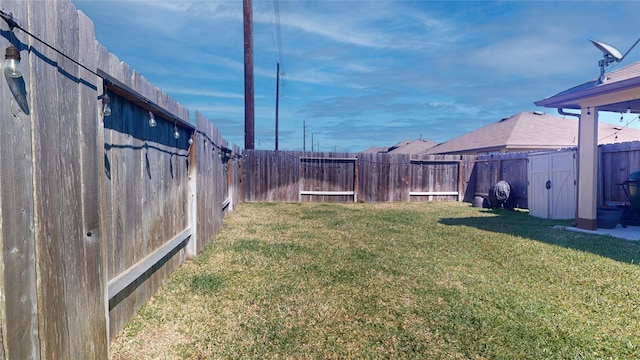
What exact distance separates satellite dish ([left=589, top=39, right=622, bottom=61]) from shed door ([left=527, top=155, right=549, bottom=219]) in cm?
307

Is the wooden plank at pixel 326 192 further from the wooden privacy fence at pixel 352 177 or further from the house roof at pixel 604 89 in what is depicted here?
the house roof at pixel 604 89

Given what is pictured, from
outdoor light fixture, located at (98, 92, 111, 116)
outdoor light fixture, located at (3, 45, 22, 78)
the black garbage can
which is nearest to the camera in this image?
outdoor light fixture, located at (3, 45, 22, 78)

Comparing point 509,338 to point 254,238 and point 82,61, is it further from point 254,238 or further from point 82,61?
point 254,238

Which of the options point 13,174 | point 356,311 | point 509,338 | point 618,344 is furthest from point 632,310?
point 13,174

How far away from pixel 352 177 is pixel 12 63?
12.4m

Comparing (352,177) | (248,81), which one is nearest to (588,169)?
(352,177)

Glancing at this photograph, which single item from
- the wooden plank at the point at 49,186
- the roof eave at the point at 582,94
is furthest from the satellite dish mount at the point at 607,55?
the wooden plank at the point at 49,186

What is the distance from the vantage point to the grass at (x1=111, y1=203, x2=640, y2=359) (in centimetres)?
263

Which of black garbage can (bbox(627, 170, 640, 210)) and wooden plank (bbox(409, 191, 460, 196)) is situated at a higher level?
black garbage can (bbox(627, 170, 640, 210))

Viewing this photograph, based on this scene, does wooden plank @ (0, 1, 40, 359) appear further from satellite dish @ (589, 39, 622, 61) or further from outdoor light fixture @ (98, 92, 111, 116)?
satellite dish @ (589, 39, 622, 61)

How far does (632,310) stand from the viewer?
3.30 metres

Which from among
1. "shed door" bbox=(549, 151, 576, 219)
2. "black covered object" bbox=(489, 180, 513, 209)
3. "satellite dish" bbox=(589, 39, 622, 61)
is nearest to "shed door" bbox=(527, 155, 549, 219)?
"shed door" bbox=(549, 151, 576, 219)

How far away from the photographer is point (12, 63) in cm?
137

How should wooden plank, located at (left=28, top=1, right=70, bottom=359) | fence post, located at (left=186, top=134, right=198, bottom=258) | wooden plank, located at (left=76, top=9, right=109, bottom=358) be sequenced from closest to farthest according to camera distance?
1. wooden plank, located at (left=28, top=1, right=70, bottom=359)
2. wooden plank, located at (left=76, top=9, right=109, bottom=358)
3. fence post, located at (left=186, top=134, right=198, bottom=258)
